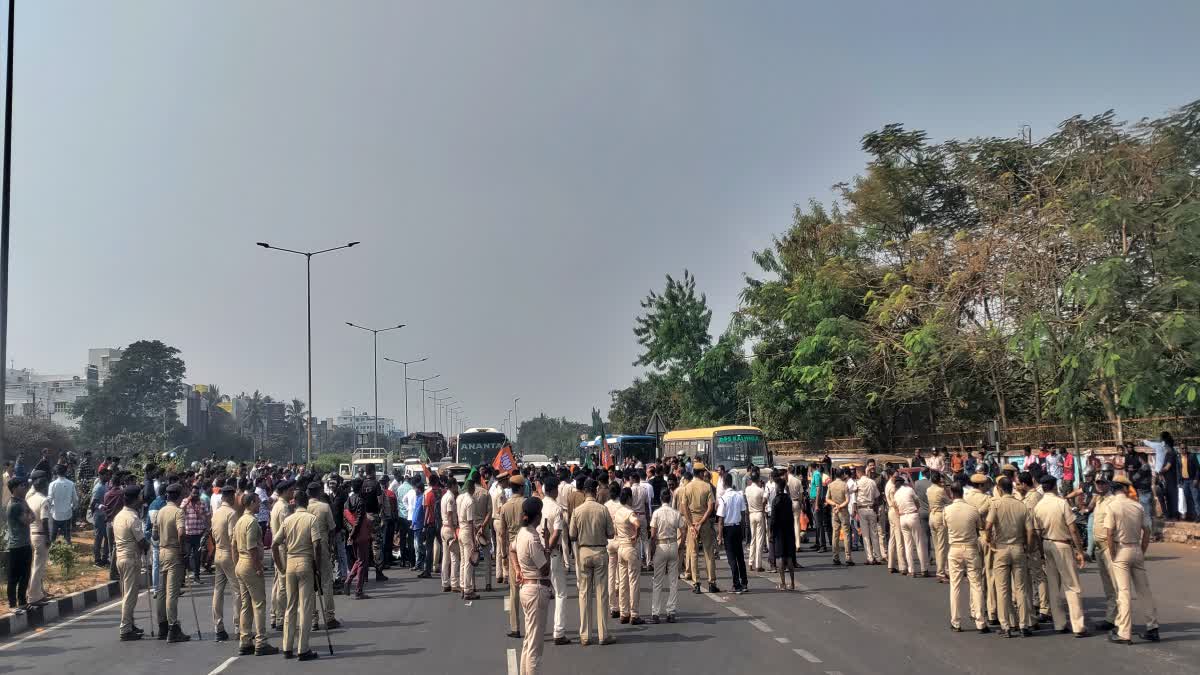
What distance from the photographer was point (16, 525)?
1309 cm

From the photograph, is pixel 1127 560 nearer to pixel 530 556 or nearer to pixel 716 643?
pixel 716 643

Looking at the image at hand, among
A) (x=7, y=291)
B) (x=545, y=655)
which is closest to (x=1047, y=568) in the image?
(x=545, y=655)

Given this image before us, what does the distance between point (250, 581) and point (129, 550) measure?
2.09 meters

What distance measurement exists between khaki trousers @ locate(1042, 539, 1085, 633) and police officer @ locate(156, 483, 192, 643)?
9.99 metres

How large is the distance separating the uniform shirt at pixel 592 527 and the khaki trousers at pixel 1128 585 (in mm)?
5366

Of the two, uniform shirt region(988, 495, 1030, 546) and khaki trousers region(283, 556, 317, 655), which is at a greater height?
uniform shirt region(988, 495, 1030, 546)

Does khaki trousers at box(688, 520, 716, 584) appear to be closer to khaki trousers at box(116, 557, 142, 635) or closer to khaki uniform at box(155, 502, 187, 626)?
khaki uniform at box(155, 502, 187, 626)

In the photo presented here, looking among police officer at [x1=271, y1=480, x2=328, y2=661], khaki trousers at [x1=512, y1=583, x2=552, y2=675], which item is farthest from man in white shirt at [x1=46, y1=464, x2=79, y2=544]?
khaki trousers at [x1=512, y1=583, x2=552, y2=675]

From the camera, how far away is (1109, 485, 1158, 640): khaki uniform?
9953mm

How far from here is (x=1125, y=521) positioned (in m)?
10.1

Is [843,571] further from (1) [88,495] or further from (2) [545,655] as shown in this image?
(1) [88,495]

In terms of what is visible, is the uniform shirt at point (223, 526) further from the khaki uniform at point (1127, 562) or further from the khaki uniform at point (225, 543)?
the khaki uniform at point (1127, 562)

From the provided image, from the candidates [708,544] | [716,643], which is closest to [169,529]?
[716,643]

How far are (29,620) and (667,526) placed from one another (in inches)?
358
